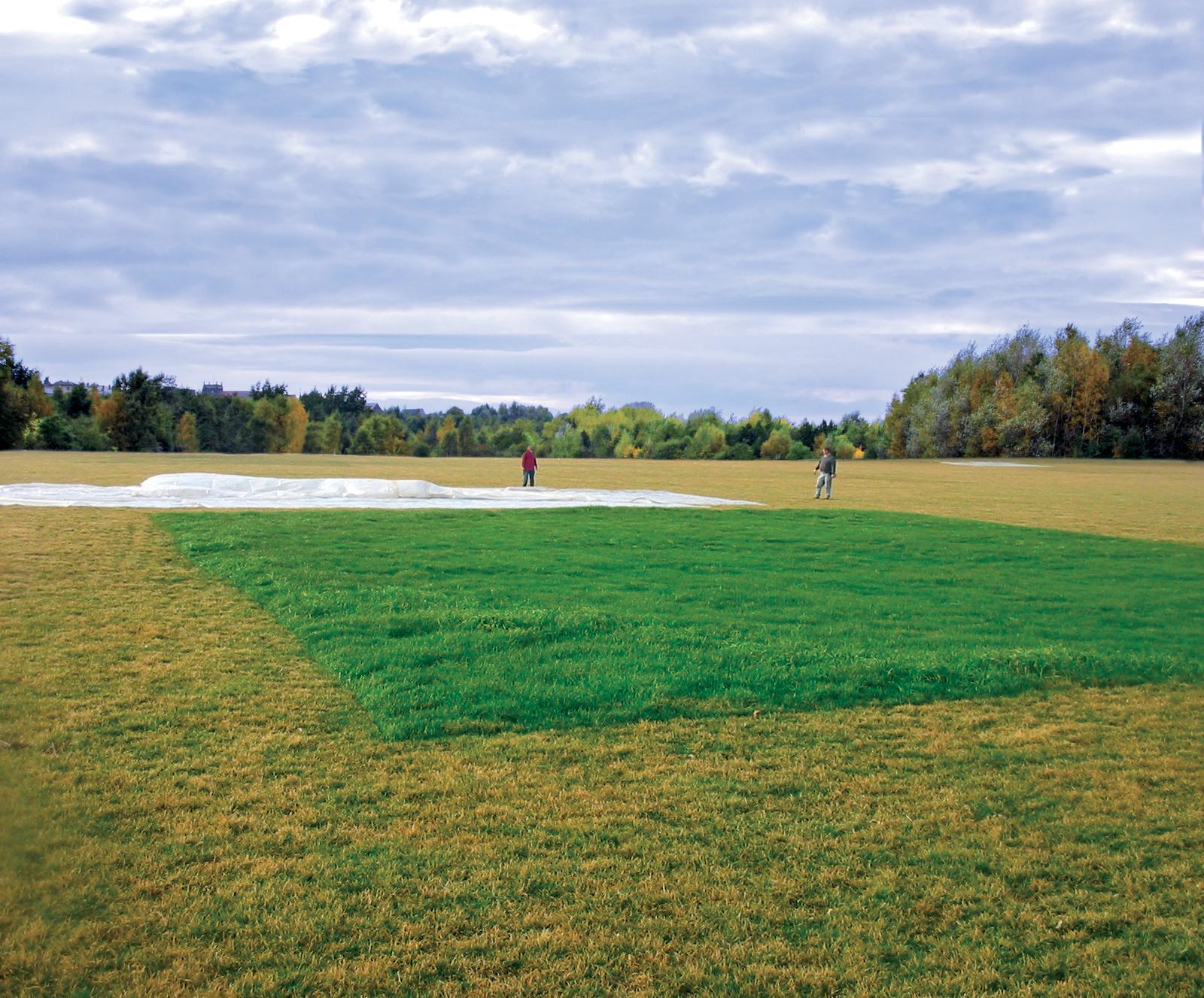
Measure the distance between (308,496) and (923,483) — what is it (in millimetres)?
30424

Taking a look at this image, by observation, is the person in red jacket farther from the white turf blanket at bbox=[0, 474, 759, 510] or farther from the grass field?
the grass field

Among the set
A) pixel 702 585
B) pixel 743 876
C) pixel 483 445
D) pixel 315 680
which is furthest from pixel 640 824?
pixel 483 445

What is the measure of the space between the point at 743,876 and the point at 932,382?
341 ft

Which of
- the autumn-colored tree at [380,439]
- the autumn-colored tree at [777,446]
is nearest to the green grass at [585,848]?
the autumn-colored tree at [777,446]

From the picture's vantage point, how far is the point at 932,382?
101438 millimetres

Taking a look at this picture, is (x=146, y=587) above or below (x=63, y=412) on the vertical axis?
below

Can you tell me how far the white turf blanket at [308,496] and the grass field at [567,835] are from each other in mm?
14528

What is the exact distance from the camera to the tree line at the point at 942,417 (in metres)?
77.4

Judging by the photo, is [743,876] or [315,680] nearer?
[743,876]

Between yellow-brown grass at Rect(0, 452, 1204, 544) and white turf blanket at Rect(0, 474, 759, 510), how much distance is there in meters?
5.31

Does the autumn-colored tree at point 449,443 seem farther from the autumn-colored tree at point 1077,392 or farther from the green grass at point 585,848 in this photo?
the green grass at point 585,848

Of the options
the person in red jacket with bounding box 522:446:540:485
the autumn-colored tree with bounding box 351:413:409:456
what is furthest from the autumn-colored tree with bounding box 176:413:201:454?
the person in red jacket with bounding box 522:446:540:485

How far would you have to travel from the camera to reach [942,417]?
290ft

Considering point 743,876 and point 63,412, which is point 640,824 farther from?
point 63,412
